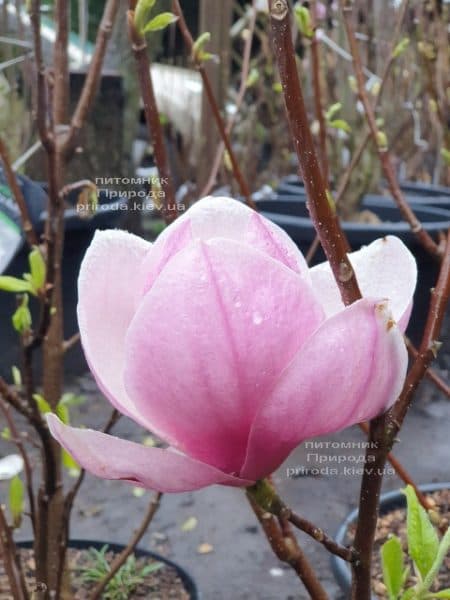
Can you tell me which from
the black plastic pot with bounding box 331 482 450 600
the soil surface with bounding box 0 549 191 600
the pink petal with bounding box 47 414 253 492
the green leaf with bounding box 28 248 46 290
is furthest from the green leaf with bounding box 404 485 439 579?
the soil surface with bounding box 0 549 191 600

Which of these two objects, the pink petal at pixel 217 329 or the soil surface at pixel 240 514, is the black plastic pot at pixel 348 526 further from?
the pink petal at pixel 217 329

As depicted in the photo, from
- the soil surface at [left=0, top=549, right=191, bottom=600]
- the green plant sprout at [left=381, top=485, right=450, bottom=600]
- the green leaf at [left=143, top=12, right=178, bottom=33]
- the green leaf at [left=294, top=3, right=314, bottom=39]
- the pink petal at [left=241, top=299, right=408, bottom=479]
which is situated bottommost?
the soil surface at [left=0, top=549, right=191, bottom=600]

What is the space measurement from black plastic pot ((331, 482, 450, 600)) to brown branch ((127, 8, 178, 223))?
53 centimetres

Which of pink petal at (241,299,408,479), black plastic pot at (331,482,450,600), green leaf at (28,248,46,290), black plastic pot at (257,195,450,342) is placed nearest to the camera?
pink petal at (241,299,408,479)

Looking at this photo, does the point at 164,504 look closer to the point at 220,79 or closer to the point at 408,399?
the point at 408,399

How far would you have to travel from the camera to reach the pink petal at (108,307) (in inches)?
13.0

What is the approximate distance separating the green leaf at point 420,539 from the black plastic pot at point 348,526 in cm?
58

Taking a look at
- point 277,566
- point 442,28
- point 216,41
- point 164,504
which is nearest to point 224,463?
point 277,566

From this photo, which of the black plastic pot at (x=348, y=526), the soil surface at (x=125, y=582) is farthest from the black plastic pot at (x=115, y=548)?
the black plastic pot at (x=348, y=526)

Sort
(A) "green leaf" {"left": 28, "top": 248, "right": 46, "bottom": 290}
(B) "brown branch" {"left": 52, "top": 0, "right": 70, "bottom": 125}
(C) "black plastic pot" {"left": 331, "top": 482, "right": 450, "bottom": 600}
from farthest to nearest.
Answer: (C) "black plastic pot" {"left": 331, "top": 482, "right": 450, "bottom": 600}
(B) "brown branch" {"left": 52, "top": 0, "right": 70, "bottom": 125}
(A) "green leaf" {"left": 28, "top": 248, "right": 46, "bottom": 290}

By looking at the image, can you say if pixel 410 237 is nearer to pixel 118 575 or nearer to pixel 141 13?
pixel 118 575

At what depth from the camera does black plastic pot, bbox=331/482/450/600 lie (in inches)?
39.7

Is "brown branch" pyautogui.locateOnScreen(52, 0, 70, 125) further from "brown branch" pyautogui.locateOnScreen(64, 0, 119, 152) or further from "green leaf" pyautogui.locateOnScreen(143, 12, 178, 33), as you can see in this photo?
"green leaf" pyautogui.locateOnScreen(143, 12, 178, 33)

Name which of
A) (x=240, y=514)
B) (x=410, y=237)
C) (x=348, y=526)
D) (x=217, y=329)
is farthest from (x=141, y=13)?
(x=410, y=237)
